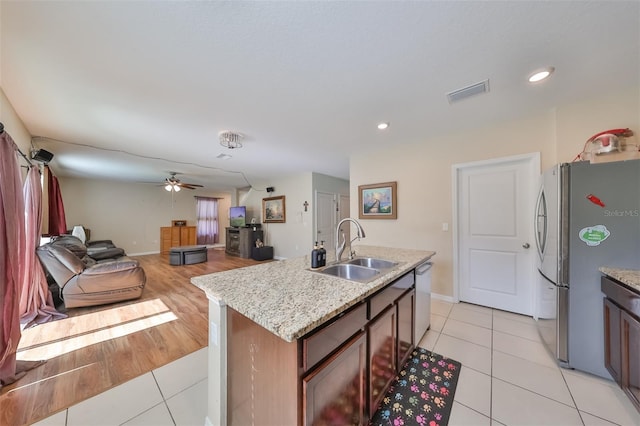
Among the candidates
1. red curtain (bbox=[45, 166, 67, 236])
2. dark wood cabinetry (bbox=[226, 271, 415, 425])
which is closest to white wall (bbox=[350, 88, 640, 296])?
dark wood cabinetry (bbox=[226, 271, 415, 425])

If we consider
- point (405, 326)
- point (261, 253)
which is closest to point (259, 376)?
point (405, 326)

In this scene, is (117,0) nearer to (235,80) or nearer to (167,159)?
(235,80)

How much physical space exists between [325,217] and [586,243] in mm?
4708

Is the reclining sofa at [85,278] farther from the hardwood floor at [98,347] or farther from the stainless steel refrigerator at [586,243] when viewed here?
the stainless steel refrigerator at [586,243]

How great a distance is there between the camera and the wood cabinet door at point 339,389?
0.87 m

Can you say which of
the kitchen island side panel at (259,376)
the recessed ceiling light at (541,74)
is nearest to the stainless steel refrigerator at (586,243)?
the recessed ceiling light at (541,74)

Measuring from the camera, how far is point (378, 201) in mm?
3736

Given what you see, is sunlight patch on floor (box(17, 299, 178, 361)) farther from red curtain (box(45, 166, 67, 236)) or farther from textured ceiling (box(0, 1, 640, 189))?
red curtain (box(45, 166, 67, 236))

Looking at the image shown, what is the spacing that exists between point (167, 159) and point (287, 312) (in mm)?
4666

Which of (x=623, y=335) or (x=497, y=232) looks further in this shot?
(x=497, y=232)

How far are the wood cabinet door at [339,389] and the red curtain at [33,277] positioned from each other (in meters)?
3.50

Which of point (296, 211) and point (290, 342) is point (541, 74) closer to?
point (290, 342)

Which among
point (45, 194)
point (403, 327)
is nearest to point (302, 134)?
point (403, 327)

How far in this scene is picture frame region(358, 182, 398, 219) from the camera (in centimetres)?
356
